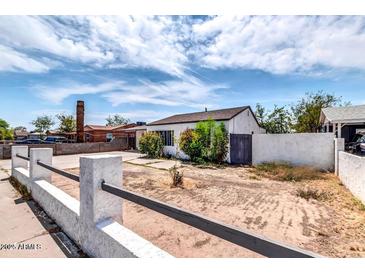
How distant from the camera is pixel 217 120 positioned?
1261 cm

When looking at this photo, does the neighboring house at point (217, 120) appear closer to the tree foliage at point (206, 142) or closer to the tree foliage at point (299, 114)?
the tree foliage at point (206, 142)

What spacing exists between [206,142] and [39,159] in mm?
9014

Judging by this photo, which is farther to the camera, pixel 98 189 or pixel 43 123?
pixel 43 123

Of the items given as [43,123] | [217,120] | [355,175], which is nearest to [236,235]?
[355,175]

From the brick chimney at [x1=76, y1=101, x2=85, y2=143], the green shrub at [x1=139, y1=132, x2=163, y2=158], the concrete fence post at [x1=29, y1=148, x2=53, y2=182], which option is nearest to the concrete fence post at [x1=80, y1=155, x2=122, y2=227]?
the concrete fence post at [x1=29, y1=148, x2=53, y2=182]

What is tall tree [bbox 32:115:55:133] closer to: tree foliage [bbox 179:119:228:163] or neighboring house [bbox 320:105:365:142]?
tree foliage [bbox 179:119:228:163]

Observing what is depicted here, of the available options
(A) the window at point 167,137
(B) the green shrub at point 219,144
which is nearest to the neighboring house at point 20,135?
(A) the window at point 167,137

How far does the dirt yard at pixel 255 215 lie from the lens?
296 cm

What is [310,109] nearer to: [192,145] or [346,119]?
[346,119]

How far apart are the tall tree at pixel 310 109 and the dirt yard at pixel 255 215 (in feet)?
55.8

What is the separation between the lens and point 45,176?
4594mm

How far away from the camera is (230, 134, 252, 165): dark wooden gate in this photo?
1148cm
